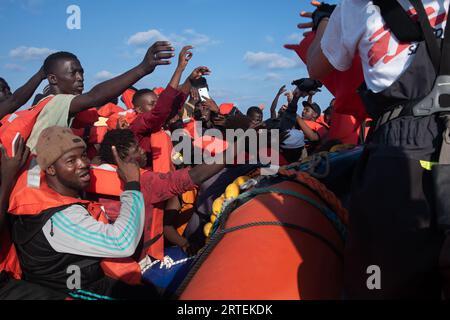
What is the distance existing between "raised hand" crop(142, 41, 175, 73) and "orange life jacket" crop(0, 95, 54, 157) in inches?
24.9

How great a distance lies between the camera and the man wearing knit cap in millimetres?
1955

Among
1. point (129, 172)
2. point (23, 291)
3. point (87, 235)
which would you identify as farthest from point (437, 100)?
point (23, 291)

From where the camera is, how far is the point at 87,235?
1.95 m

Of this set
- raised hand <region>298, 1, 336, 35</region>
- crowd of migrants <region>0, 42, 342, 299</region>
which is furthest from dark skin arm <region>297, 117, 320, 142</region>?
raised hand <region>298, 1, 336, 35</region>

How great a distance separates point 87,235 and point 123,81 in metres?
0.92

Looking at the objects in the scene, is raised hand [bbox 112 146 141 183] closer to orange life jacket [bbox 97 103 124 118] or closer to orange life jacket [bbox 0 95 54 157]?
orange life jacket [bbox 0 95 54 157]

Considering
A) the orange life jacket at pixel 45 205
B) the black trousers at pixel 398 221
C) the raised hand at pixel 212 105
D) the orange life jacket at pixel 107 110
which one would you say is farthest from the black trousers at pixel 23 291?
the raised hand at pixel 212 105

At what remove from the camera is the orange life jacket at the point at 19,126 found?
7.45 ft

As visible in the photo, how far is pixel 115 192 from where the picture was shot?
2711 mm

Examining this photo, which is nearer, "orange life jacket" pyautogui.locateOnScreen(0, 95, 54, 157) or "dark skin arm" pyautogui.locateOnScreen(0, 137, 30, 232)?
"dark skin arm" pyautogui.locateOnScreen(0, 137, 30, 232)

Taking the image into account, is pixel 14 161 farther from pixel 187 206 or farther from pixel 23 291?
pixel 187 206

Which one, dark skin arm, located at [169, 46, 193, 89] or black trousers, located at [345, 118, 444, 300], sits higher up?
dark skin arm, located at [169, 46, 193, 89]
